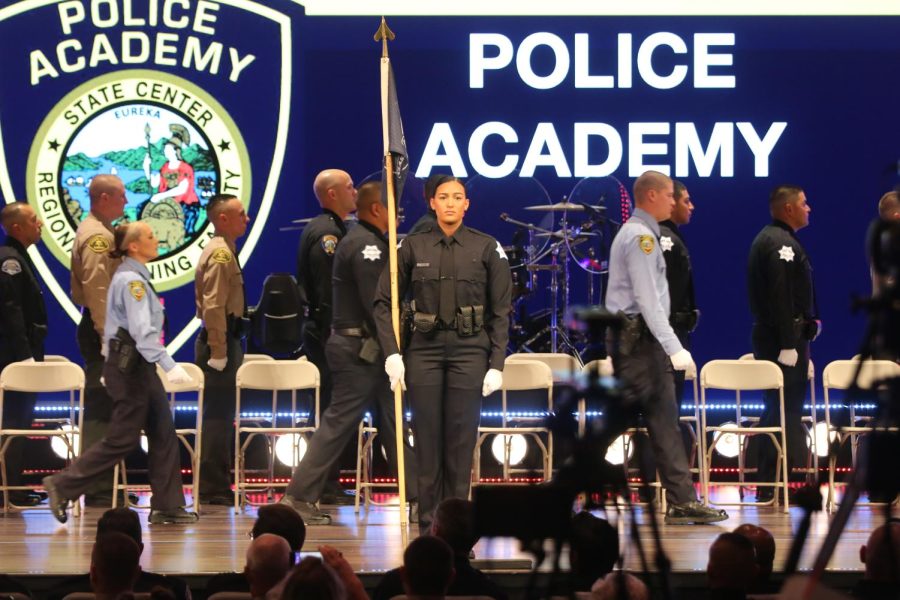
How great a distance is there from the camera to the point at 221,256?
28.9 ft

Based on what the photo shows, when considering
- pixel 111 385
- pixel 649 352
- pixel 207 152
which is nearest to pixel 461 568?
pixel 649 352

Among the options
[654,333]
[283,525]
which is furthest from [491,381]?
[283,525]

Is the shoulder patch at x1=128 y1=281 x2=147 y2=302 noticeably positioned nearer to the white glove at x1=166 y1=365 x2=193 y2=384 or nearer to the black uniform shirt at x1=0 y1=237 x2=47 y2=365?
the white glove at x1=166 y1=365 x2=193 y2=384

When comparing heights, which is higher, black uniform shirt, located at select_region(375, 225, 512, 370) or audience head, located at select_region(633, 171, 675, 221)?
audience head, located at select_region(633, 171, 675, 221)

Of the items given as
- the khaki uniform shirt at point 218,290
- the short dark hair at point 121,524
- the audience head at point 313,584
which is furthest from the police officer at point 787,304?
the audience head at point 313,584

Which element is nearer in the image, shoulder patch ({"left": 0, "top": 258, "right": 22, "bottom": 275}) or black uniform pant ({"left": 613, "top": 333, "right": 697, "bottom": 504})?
black uniform pant ({"left": 613, "top": 333, "right": 697, "bottom": 504})

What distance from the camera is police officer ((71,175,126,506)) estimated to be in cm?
848

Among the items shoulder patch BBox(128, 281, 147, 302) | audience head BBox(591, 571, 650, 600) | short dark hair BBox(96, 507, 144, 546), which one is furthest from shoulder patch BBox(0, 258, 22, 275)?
audience head BBox(591, 571, 650, 600)

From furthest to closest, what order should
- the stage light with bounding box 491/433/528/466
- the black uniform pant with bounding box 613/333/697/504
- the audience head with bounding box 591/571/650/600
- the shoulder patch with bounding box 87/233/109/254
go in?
the stage light with bounding box 491/433/528/466, the shoulder patch with bounding box 87/233/109/254, the black uniform pant with bounding box 613/333/697/504, the audience head with bounding box 591/571/650/600

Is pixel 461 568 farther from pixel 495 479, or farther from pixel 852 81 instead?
pixel 852 81

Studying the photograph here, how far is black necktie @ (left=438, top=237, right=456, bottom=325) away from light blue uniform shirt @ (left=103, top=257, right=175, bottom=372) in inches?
64.7

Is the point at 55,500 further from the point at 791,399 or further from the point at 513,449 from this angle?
the point at 791,399

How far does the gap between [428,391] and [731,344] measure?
552 cm

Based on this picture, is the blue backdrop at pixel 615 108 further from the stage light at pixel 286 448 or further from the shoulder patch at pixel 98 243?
the shoulder patch at pixel 98 243
